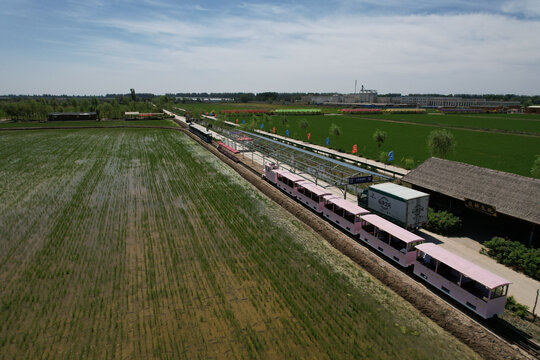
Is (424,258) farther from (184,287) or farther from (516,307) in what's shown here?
(184,287)

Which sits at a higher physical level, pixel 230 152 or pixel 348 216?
pixel 230 152

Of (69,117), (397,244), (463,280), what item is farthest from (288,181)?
(69,117)

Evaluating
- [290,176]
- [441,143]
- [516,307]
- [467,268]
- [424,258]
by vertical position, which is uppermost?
[441,143]

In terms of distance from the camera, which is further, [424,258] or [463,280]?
[424,258]

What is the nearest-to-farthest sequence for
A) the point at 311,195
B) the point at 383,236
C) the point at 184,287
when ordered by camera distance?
the point at 184,287 → the point at 383,236 → the point at 311,195

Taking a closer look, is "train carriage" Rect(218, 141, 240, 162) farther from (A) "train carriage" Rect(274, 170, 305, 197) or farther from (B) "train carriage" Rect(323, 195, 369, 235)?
(B) "train carriage" Rect(323, 195, 369, 235)

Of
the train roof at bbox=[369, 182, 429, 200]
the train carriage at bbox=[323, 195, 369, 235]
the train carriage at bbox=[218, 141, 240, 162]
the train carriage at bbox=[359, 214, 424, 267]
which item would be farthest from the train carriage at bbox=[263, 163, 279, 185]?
the train carriage at bbox=[359, 214, 424, 267]

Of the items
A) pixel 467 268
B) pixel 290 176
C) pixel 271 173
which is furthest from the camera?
pixel 271 173
